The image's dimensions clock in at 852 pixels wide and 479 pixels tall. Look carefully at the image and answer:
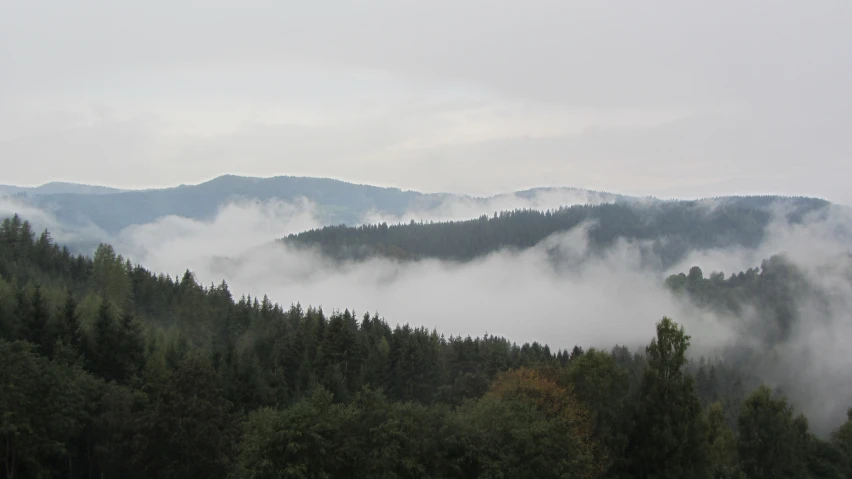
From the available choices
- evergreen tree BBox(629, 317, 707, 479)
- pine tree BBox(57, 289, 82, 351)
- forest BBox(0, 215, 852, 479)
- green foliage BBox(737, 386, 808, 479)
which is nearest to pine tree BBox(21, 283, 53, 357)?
forest BBox(0, 215, 852, 479)

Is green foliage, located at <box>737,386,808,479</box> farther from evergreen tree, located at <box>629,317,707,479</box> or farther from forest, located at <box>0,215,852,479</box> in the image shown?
evergreen tree, located at <box>629,317,707,479</box>

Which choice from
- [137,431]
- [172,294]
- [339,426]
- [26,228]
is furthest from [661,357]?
[26,228]

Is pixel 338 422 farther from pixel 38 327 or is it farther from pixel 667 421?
pixel 38 327

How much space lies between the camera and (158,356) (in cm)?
5316

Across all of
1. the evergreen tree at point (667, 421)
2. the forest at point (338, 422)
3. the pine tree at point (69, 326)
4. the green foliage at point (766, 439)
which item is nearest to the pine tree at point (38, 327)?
the forest at point (338, 422)

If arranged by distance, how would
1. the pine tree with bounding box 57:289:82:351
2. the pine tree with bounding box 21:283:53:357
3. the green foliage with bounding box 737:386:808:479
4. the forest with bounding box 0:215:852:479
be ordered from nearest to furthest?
the forest with bounding box 0:215:852:479 < the green foliage with bounding box 737:386:808:479 < the pine tree with bounding box 21:283:53:357 < the pine tree with bounding box 57:289:82:351

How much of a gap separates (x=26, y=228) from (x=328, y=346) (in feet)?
259

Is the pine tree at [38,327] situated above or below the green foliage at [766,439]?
above

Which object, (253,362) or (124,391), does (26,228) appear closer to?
(253,362)

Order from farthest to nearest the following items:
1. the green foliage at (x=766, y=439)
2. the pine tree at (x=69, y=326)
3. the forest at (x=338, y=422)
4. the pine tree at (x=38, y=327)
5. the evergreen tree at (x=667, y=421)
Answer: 1. the pine tree at (x=69, y=326)
2. the pine tree at (x=38, y=327)
3. the green foliage at (x=766, y=439)
4. the evergreen tree at (x=667, y=421)
5. the forest at (x=338, y=422)

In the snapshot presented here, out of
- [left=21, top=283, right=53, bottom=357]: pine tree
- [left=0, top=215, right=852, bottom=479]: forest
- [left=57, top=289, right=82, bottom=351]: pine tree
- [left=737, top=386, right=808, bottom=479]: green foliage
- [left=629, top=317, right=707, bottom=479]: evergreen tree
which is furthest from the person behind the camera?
[left=57, top=289, right=82, bottom=351]: pine tree

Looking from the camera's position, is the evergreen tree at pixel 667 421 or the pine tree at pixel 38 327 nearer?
the evergreen tree at pixel 667 421

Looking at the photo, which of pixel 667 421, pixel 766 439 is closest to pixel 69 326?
pixel 667 421

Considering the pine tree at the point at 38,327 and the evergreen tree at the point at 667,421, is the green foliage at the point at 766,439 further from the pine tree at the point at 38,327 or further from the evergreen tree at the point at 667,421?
the pine tree at the point at 38,327
